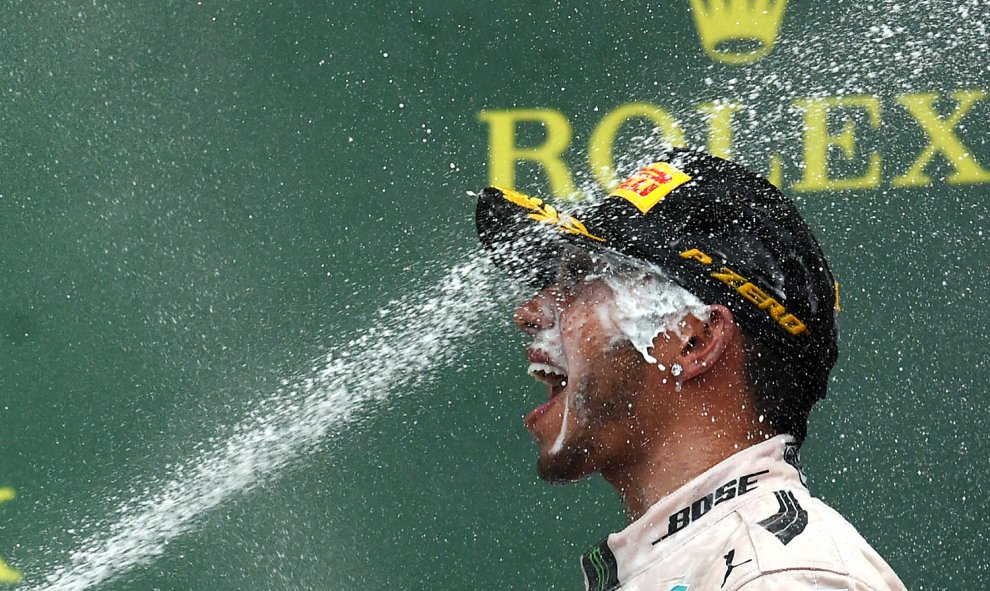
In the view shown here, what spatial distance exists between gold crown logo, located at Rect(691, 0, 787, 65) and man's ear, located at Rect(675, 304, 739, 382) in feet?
4.01

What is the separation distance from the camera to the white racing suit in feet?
4.73

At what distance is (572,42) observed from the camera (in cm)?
281

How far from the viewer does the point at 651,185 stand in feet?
6.04

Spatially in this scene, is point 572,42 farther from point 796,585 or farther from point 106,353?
point 796,585

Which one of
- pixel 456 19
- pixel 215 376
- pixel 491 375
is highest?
pixel 456 19

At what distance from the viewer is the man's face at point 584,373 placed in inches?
71.6

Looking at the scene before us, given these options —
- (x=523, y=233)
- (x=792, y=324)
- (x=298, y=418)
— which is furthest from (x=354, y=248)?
(x=792, y=324)

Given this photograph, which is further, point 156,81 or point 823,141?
point 823,141

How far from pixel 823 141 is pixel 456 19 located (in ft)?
2.96

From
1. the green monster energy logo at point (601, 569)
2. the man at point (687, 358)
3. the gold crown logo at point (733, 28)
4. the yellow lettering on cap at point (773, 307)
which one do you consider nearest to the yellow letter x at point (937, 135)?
the gold crown logo at point (733, 28)

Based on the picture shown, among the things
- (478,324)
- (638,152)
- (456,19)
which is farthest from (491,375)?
(456,19)

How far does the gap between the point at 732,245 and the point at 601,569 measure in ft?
1.66

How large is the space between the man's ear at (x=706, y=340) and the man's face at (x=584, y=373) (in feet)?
0.11

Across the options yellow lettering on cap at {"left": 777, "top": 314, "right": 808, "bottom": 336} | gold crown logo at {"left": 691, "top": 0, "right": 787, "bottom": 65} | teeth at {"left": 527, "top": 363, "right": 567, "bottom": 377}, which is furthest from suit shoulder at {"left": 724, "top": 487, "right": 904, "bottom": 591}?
gold crown logo at {"left": 691, "top": 0, "right": 787, "bottom": 65}
